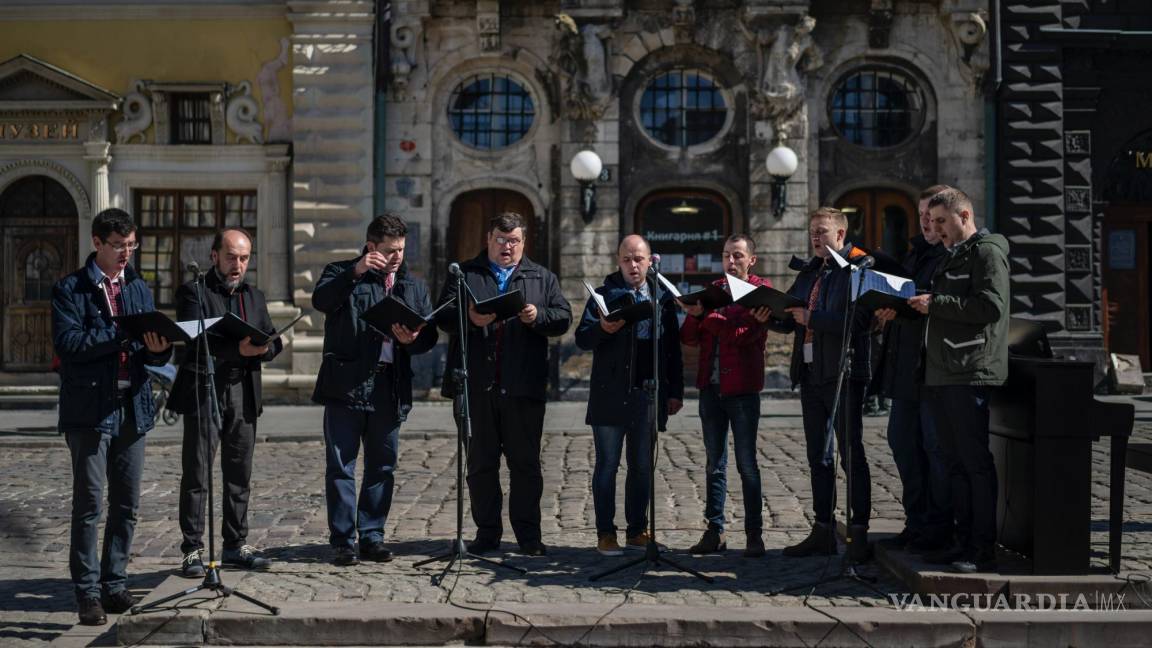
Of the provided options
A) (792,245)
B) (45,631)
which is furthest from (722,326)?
(792,245)

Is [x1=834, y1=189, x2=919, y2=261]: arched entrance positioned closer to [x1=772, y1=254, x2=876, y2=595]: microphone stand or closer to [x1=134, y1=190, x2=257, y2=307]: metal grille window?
[x1=134, y1=190, x2=257, y2=307]: metal grille window

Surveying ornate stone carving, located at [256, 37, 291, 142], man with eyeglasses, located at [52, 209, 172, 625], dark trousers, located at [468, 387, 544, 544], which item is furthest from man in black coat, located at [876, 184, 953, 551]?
ornate stone carving, located at [256, 37, 291, 142]

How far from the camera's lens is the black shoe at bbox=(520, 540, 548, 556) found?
788 centimetres

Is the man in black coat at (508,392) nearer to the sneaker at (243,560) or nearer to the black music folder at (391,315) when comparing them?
the black music folder at (391,315)

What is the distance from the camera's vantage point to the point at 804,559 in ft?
25.3

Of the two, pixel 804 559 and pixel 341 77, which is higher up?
pixel 341 77

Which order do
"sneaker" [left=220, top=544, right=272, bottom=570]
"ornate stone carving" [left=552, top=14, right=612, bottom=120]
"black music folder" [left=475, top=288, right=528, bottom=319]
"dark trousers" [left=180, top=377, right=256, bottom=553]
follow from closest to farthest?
"black music folder" [left=475, top=288, right=528, bottom=319] < "dark trousers" [left=180, top=377, right=256, bottom=553] < "sneaker" [left=220, top=544, right=272, bottom=570] < "ornate stone carving" [left=552, top=14, right=612, bottom=120]

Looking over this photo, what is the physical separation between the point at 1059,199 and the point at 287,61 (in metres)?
12.2

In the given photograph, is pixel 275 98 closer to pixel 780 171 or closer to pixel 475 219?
pixel 475 219

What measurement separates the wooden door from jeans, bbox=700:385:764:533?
14.3m

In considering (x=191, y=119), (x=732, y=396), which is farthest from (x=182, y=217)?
(x=732, y=396)

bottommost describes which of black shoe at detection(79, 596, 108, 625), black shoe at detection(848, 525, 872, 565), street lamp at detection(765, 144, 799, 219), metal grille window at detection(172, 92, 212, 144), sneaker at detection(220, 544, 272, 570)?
black shoe at detection(79, 596, 108, 625)

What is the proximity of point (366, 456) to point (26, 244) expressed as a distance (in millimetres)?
14893

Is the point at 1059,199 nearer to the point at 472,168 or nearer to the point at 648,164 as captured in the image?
the point at 648,164
